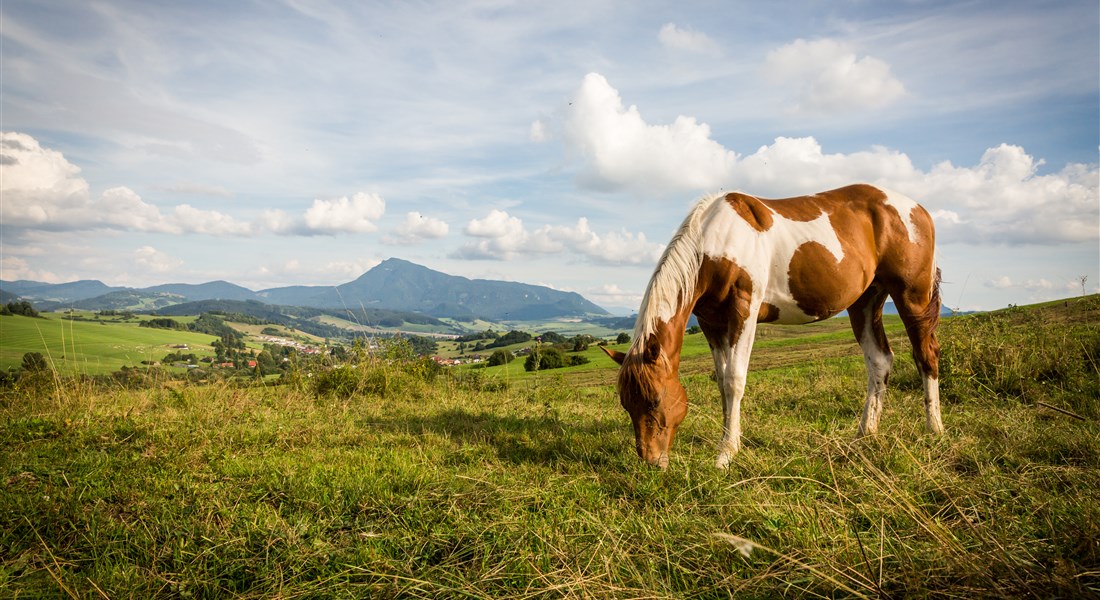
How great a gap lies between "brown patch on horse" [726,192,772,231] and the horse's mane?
1.68 feet

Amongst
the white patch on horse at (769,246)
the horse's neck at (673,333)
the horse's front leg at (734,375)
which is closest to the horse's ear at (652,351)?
the horse's neck at (673,333)

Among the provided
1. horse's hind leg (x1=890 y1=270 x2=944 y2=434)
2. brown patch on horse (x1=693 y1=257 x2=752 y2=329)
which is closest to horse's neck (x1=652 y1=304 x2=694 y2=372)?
brown patch on horse (x1=693 y1=257 x2=752 y2=329)

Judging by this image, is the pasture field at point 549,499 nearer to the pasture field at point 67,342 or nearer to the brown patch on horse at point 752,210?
the brown patch on horse at point 752,210

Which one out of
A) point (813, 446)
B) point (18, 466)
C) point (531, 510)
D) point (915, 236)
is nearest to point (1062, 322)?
point (915, 236)

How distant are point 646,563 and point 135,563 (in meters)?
2.84

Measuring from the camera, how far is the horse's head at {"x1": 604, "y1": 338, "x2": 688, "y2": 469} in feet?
14.8

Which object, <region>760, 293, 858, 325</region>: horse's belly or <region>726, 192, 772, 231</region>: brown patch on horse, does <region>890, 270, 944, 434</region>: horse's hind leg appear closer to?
<region>760, 293, 858, 325</region>: horse's belly

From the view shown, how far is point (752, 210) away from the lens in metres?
5.21

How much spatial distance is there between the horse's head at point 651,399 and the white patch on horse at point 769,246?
118 centimetres

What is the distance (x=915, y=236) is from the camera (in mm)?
5809

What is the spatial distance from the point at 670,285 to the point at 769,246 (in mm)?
1136

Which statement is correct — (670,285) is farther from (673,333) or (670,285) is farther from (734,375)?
(734,375)

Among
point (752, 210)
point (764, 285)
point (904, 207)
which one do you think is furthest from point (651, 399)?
point (904, 207)

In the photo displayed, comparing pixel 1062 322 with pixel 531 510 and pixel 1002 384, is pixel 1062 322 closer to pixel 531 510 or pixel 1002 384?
pixel 1002 384
